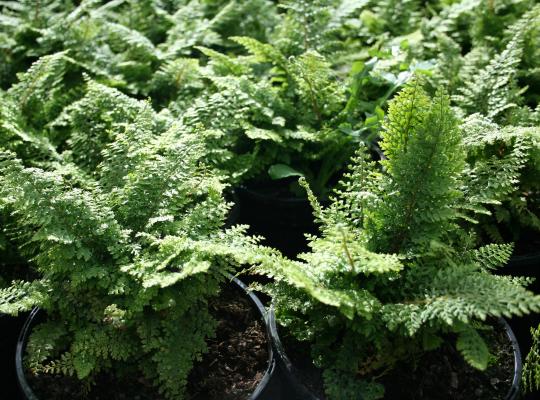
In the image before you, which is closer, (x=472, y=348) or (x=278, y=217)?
(x=472, y=348)

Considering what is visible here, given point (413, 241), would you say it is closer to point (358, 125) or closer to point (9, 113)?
point (358, 125)

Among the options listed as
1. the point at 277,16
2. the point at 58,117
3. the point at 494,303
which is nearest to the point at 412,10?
the point at 277,16

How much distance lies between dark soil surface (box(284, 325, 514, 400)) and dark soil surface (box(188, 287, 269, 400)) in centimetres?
17

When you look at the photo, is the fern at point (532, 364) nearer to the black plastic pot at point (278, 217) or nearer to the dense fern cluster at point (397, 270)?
the dense fern cluster at point (397, 270)

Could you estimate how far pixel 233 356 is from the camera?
2.42 metres

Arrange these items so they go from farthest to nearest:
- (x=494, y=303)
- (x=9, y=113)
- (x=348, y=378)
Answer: (x=9, y=113), (x=348, y=378), (x=494, y=303)

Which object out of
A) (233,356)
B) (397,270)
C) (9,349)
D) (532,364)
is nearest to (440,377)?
(532,364)

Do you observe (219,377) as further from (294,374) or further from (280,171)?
(280,171)

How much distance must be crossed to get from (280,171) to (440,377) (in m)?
1.27

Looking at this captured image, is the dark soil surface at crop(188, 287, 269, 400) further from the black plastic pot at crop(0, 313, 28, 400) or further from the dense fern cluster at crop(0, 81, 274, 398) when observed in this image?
the black plastic pot at crop(0, 313, 28, 400)

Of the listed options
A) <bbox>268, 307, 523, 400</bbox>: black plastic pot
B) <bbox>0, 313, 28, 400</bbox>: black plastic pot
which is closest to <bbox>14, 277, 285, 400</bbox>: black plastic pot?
<bbox>268, 307, 523, 400</bbox>: black plastic pot

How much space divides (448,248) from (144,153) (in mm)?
1242

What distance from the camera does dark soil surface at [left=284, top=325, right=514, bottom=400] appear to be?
7.17 feet

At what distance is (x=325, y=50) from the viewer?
359 centimetres
